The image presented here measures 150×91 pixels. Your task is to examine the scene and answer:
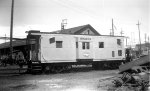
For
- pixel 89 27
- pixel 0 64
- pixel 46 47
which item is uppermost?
pixel 89 27

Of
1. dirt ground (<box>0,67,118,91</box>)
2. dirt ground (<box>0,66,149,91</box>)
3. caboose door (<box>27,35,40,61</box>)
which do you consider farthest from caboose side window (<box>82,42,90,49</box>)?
dirt ground (<box>0,67,118,91</box>)

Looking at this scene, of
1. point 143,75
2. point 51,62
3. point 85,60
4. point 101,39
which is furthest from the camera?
point 101,39

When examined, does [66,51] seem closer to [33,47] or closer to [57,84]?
[33,47]

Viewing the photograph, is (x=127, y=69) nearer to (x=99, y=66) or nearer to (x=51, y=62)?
(x=51, y=62)

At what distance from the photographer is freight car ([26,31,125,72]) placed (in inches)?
677

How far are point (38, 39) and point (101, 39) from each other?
6732 mm

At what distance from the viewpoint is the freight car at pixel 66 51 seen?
677 inches

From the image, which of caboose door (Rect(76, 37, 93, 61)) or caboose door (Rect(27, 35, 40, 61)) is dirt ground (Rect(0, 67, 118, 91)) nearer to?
caboose door (Rect(27, 35, 40, 61))

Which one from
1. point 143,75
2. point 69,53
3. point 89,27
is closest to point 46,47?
point 69,53

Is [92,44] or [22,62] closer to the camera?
[22,62]

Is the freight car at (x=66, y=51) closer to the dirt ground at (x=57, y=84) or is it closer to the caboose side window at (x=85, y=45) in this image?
the caboose side window at (x=85, y=45)

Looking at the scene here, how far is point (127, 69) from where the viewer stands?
35.2 feet

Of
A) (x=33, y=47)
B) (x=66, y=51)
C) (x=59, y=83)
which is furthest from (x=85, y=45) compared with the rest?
(x=59, y=83)

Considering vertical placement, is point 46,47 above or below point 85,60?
above
